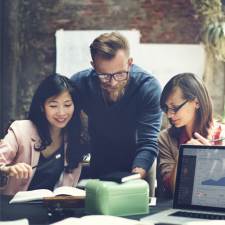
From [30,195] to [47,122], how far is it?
1.51 ft

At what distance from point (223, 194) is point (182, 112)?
63cm

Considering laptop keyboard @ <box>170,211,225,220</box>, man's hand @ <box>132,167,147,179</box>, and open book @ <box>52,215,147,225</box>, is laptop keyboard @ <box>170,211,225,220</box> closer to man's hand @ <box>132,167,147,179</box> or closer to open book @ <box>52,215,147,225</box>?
open book @ <box>52,215,147,225</box>

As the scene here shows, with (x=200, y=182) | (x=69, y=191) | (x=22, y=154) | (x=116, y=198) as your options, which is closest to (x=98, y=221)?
(x=116, y=198)

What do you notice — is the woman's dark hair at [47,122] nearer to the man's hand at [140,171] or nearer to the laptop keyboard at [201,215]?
the man's hand at [140,171]

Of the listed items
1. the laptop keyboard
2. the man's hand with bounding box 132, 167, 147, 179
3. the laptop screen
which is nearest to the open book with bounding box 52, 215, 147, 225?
the laptop keyboard

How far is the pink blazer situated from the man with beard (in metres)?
0.16

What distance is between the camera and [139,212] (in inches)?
97.0

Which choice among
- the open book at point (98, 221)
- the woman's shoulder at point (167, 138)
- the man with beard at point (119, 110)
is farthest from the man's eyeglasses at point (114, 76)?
the open book at point (98, 221)

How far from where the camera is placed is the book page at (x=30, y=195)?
2.79 m

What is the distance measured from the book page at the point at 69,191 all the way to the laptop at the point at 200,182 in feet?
1.79

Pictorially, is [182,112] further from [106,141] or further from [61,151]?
[61,151]

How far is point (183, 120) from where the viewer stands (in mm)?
2918

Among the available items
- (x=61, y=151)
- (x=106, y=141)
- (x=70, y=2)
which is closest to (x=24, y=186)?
(x=61, y=151)

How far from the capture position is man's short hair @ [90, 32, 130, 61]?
297 cm
